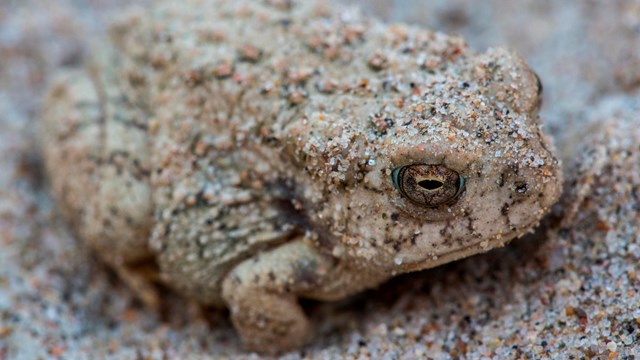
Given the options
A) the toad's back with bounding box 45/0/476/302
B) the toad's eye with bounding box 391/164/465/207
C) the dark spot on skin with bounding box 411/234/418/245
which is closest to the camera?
the toad's eye with bounding box 391/164/465/207

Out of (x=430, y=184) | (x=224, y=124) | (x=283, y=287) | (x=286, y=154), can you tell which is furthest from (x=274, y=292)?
(x=430, y=184)

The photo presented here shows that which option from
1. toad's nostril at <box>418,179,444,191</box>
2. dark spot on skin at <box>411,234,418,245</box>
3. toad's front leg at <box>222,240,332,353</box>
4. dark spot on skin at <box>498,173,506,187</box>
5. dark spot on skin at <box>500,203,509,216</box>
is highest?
dark spot on skin at <box>498,173,506,187</box>

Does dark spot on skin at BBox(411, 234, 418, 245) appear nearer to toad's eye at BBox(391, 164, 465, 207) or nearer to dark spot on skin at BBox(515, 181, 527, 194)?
toad's eye at BBox(391, 164, 465, 207)

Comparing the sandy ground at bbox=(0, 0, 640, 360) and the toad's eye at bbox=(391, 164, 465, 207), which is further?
the sandy ground at bbox=(0, 0, 640, 360)

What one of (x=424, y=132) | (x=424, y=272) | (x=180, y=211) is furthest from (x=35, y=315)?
(x=424, y=132)

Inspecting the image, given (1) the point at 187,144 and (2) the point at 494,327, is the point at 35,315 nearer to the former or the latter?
(1) the point at 187,144

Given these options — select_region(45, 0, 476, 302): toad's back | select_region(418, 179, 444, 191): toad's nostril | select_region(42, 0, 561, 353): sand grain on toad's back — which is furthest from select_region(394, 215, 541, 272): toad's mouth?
select_region(45, 0, 476, 302): toad's back

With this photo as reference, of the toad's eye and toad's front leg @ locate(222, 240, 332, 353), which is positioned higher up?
the toad's eye

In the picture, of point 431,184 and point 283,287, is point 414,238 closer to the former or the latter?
point 431,184
